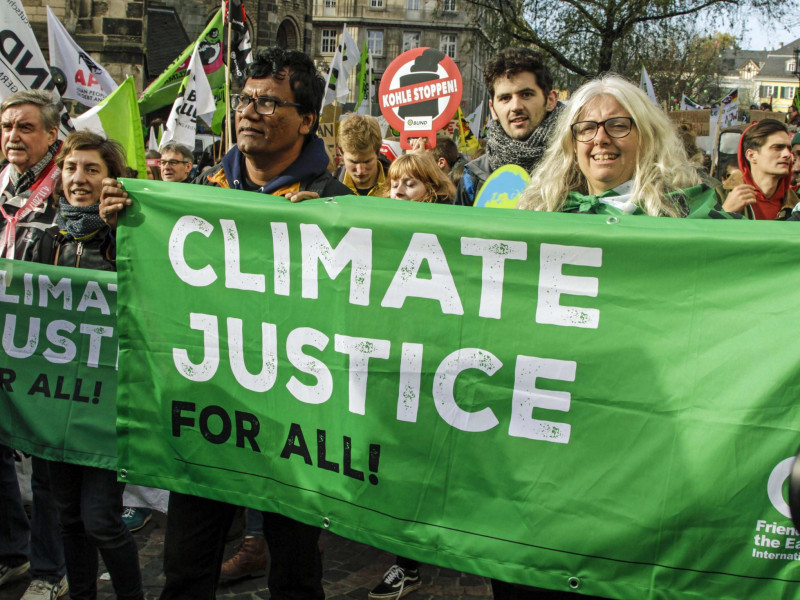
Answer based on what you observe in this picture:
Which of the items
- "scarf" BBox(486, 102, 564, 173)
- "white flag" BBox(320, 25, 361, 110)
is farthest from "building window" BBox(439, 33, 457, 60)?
"scarf" BBox(486, 102, 564, 173)

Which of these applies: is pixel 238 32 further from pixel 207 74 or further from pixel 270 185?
pixel 270 185

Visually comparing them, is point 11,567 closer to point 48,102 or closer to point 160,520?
point 160,520

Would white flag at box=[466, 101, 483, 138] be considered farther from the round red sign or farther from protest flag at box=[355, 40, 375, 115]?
the round red sign

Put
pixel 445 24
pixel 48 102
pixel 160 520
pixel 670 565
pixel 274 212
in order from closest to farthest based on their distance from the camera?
pixel 670 565
pixel 274 212
pixel 48 102
pixel 160 520
pixel 445 24

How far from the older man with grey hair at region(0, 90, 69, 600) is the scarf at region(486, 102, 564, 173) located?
2092 mm

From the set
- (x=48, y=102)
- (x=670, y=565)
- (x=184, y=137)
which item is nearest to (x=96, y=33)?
(x=184, y=137)

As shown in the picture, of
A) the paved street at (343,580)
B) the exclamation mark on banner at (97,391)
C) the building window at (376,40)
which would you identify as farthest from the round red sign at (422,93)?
the building window at (376,40)

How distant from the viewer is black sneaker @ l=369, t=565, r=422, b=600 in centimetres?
396

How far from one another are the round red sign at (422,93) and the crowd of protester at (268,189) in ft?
5.23

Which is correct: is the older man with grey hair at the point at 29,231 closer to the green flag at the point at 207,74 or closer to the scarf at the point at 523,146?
the scarf at the point at 523,146

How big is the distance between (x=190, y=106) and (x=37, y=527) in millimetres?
5805

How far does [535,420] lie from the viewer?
245 cm

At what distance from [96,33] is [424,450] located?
774 inches

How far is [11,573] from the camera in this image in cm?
395
